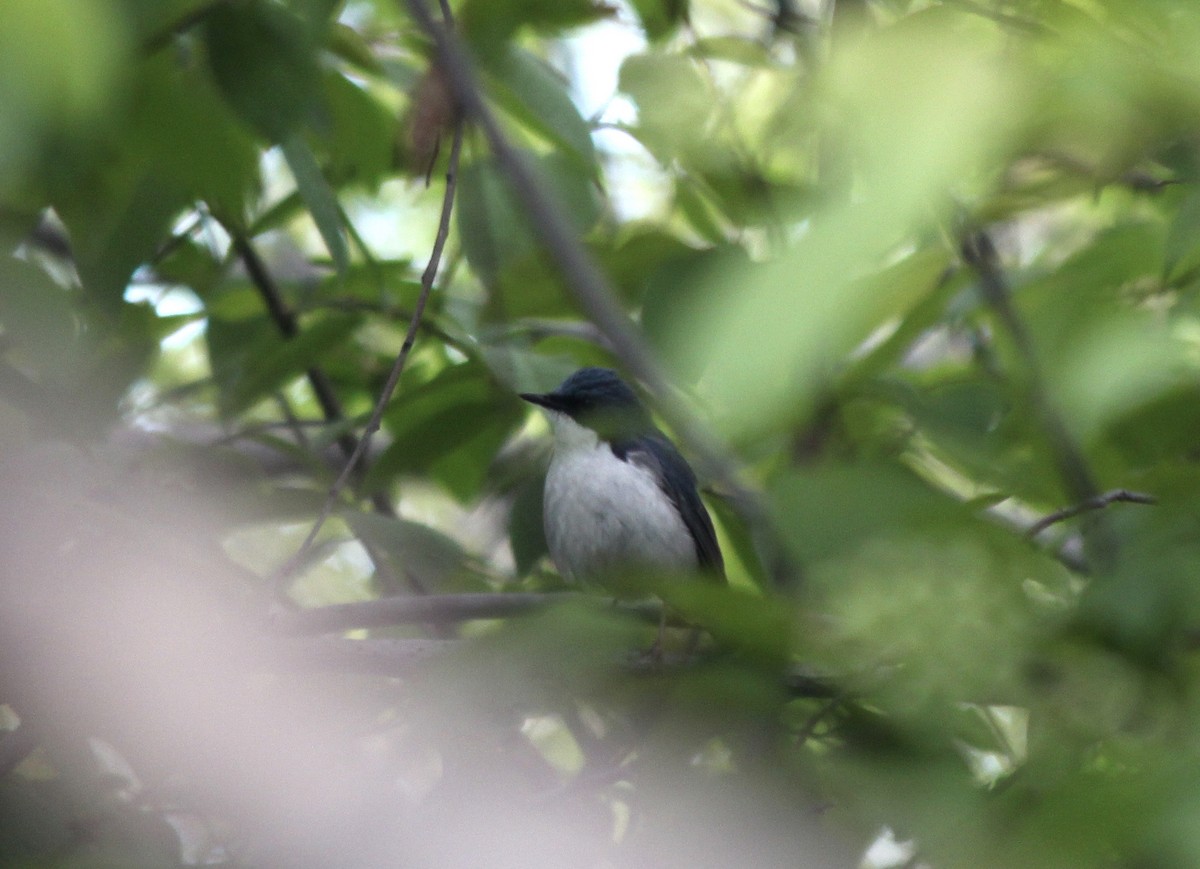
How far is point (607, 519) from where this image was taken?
374cm

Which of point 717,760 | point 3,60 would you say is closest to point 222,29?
point 3,60

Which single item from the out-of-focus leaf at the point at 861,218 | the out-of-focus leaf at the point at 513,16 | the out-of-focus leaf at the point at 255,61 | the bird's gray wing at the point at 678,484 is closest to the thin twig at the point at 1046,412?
the out-of-focus leaf at the point at 861,218

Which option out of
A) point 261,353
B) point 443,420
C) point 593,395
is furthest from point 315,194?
point 593,395

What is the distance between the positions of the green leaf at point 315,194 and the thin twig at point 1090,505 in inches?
45.3

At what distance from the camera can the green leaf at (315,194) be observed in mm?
1728

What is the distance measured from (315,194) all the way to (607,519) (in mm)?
2157

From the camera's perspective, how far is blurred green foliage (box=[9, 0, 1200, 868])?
0.79m

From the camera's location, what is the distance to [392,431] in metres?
2.75

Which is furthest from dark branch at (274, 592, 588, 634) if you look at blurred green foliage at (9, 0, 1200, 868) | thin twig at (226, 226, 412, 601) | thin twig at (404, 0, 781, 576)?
thin twig at (404, 0, 781, 576)

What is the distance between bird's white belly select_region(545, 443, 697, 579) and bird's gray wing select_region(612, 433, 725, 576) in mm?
23

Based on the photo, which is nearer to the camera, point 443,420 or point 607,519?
point 443,420

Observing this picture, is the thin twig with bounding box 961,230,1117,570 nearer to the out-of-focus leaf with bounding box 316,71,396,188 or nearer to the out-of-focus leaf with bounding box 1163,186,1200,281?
the out-of-focus leaf with bounding box 1163,186,1200,281

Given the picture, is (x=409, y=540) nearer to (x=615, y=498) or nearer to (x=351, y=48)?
(x=351, y=48)

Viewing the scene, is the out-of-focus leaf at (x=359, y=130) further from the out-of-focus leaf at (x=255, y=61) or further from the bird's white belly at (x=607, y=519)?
the bird's white belly at (x=607, y=519)
